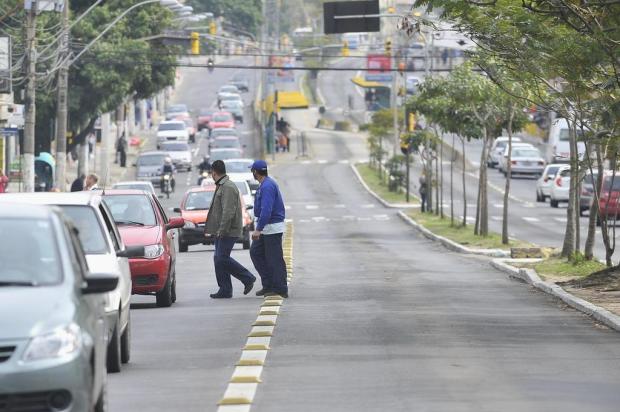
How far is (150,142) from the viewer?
10688cm

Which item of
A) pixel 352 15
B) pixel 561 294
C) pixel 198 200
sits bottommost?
pixel 198 200

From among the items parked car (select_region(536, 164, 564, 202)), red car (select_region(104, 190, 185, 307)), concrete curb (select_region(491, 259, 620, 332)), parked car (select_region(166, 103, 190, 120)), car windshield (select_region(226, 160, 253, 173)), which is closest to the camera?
concrete curb (select_region(491, 259, 620, 332))

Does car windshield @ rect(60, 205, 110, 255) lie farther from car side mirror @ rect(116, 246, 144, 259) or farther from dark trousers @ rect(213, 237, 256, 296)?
dark trousers @ rect(213, 237, 256, 296)

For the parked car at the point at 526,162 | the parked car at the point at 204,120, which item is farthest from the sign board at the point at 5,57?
the parked car at the point at 204,120

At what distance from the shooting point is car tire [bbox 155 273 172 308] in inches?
801

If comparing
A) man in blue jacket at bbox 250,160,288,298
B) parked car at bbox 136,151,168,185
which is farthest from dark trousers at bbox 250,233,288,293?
parked car at bbox 136,151,168,185

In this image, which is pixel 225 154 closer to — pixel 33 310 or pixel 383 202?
pixel 383 202

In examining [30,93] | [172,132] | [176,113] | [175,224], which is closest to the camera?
[175,224]

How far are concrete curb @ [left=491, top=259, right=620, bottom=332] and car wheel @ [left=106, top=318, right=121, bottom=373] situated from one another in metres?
6.12

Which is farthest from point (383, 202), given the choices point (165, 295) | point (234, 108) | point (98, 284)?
point (98, 284)

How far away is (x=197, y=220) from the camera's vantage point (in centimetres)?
3759

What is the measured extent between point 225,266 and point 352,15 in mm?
15666

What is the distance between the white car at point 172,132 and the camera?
310 ft

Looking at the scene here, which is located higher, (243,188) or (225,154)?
(243,188)
